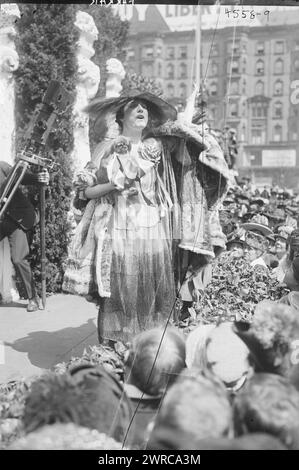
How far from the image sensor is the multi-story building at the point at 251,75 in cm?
181

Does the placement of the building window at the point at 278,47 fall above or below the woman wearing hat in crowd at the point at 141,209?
above

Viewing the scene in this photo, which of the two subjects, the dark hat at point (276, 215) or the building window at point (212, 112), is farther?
the dark hat at point (276, 215)

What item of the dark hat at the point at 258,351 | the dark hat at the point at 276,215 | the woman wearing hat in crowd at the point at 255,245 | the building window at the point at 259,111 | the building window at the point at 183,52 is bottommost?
the dark hat at the point at 258,351

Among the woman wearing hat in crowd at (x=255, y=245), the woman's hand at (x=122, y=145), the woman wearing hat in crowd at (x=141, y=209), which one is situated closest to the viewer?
the woman wearing hat in crowd at (x=141, y=209)

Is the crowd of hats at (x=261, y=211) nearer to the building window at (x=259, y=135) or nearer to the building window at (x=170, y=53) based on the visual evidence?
the building window at (x=170, y=53)

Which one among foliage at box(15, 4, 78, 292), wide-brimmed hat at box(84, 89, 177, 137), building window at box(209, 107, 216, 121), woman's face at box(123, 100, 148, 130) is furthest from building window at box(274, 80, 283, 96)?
foliage at box(15, 4, 78, 292)

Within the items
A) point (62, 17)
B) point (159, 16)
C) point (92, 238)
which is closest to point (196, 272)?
point (92, 238)

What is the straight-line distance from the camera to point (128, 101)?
2375mm

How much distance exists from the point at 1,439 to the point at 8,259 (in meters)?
1.11

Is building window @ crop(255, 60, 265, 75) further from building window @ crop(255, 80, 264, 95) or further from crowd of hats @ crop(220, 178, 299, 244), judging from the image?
crowd of hats @ crop(220, 178, 299, 244)

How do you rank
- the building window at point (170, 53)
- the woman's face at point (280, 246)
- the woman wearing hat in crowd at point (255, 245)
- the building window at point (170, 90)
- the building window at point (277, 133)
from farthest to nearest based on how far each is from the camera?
the woman's face at point (280, 246) → the woman wearing hat in crowd at point (255, 245) → the building window at point (170, 90) → the building window at point (170, 53) → the building window at point (277, 133)

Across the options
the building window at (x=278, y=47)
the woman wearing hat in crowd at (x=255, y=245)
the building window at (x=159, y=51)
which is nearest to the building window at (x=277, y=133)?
the building window at (x=278, y=47)

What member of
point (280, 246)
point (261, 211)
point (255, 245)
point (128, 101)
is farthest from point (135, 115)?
point (261, 211)

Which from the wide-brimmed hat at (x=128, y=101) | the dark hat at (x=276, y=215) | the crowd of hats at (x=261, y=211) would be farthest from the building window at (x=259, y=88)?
the dark hat at (x=276, y=215)
